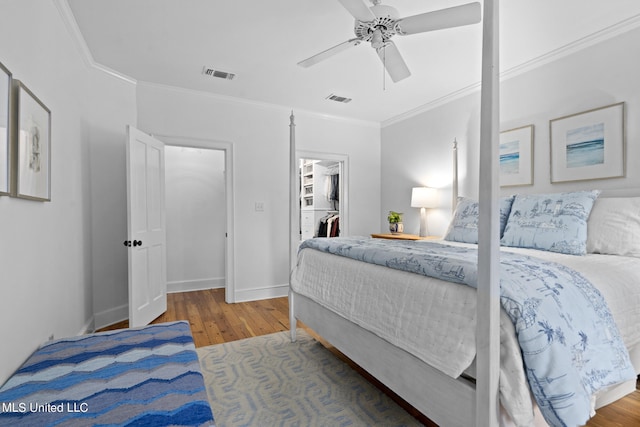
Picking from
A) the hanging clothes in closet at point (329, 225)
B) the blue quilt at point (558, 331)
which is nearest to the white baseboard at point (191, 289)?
the hanging clothes in closet at point (329, 225)

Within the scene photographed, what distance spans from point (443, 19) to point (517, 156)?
1.86m

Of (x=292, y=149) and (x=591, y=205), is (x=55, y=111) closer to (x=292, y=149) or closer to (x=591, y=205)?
(x=292, y=149)

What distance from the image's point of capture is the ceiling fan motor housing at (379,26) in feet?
6.51

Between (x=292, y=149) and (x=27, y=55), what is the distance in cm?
179

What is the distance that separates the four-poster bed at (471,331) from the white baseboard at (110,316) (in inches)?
92.1

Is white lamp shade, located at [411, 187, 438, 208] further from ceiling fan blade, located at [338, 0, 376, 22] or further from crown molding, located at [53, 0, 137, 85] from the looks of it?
crown molding, located at [53, 0, 137, 85]

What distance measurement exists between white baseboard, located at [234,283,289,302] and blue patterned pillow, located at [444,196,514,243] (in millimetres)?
2227

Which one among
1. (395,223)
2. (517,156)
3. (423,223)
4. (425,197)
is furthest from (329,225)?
(517,156)

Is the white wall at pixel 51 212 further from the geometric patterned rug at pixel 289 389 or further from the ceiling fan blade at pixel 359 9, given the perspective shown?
the ceiling fan blade at pixel 359 9

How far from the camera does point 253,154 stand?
13.6ft

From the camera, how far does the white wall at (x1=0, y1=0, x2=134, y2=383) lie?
1457 millimetres

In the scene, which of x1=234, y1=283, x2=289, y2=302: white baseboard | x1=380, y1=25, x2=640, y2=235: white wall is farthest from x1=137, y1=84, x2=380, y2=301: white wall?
x1=380, y1=25, x2=640, y2=235: white wall

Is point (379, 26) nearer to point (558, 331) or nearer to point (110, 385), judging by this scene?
point (558, 331)

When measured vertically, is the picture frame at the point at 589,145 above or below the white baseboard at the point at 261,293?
above
